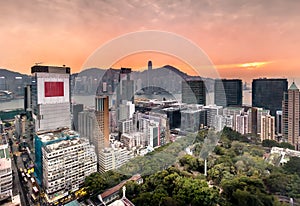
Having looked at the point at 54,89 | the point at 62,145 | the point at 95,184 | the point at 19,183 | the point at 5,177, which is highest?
the point at 54,89

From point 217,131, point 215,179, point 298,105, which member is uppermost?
point 298,105

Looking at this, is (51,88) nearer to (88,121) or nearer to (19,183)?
(19,183)

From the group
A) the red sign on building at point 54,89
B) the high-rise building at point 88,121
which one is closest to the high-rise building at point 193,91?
the high-rise building at point 88,121

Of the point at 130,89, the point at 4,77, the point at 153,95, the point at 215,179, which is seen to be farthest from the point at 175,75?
the point at 4,77

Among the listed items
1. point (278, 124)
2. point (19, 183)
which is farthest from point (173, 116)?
point (278, 124)

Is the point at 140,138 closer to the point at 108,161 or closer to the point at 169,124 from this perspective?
the point at 169,124

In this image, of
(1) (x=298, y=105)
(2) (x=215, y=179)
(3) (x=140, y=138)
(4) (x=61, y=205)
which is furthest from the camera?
(1) (x=298, y=105)
